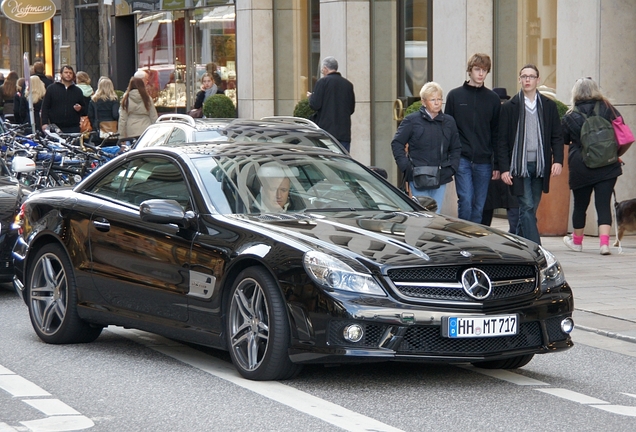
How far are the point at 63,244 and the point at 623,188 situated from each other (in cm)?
864

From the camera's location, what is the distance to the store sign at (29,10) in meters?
26.8

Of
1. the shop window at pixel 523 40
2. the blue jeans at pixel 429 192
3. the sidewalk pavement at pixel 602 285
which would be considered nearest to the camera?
the sidewalk pavement at pixel 602 285

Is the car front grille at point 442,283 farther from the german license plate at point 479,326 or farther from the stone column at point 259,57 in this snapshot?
the stone column at point 259,57

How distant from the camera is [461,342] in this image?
284 inches

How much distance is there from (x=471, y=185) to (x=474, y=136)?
49 cm

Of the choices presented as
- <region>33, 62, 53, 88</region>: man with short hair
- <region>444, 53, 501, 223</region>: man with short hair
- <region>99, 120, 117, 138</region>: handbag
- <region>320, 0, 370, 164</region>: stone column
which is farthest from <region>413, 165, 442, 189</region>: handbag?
<region>33, 62, 53, 88</region>: man with short hair

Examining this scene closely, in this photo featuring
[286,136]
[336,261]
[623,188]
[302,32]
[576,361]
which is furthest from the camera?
[302,32]

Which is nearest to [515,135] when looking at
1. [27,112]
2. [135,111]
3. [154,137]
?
[154,137]

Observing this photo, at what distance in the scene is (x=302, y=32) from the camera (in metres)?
24.6

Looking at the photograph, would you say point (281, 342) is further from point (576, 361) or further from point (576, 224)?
point (576, 224)

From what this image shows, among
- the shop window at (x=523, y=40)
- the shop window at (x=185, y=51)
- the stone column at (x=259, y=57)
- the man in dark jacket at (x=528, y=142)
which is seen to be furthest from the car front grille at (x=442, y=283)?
the shop window at (x=185, y=51)

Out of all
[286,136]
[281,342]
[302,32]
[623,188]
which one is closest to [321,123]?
[623,188]

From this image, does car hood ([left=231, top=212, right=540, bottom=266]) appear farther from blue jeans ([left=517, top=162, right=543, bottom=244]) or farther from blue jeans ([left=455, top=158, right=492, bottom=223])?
blue jeans ([left=455, top=158, right=492, bottom=223])

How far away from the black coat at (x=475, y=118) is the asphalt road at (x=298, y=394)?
4346 mm
